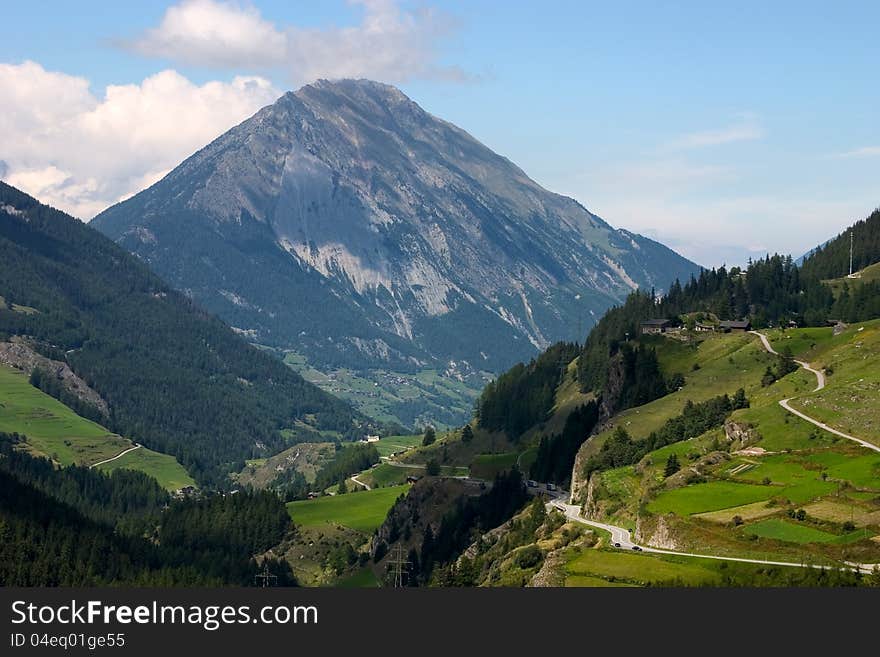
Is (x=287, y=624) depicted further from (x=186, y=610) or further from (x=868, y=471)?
(x=868, y=471)

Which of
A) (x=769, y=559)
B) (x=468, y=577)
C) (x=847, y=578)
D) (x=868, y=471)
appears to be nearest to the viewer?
(x=847, y=578)

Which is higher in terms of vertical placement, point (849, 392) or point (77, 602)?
point (849, 392)

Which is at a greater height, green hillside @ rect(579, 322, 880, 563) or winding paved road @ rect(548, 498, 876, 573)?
green hillside @ rect(579, 322, 880, 563)

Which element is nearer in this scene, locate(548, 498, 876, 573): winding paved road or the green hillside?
locate(548, 498, 876, 573): winding paved road

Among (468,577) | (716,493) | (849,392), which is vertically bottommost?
(468,577)

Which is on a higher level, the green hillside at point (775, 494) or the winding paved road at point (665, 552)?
the green hillside at point (775, 494)

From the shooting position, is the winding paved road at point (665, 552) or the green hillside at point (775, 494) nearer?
the winding paved road at point (665, 552)

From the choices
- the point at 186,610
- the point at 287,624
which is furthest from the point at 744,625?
the point at 186,610

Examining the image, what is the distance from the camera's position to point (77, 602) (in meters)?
104

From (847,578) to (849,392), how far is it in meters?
71.1

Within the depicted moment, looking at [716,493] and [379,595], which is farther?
[716,493]

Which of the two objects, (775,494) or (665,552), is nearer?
(665,552)

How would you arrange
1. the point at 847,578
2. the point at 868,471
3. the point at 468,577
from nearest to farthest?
the point at 847,578
the point at 868,471
the point at 468,577

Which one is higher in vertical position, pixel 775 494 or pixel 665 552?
pixel 775 494
